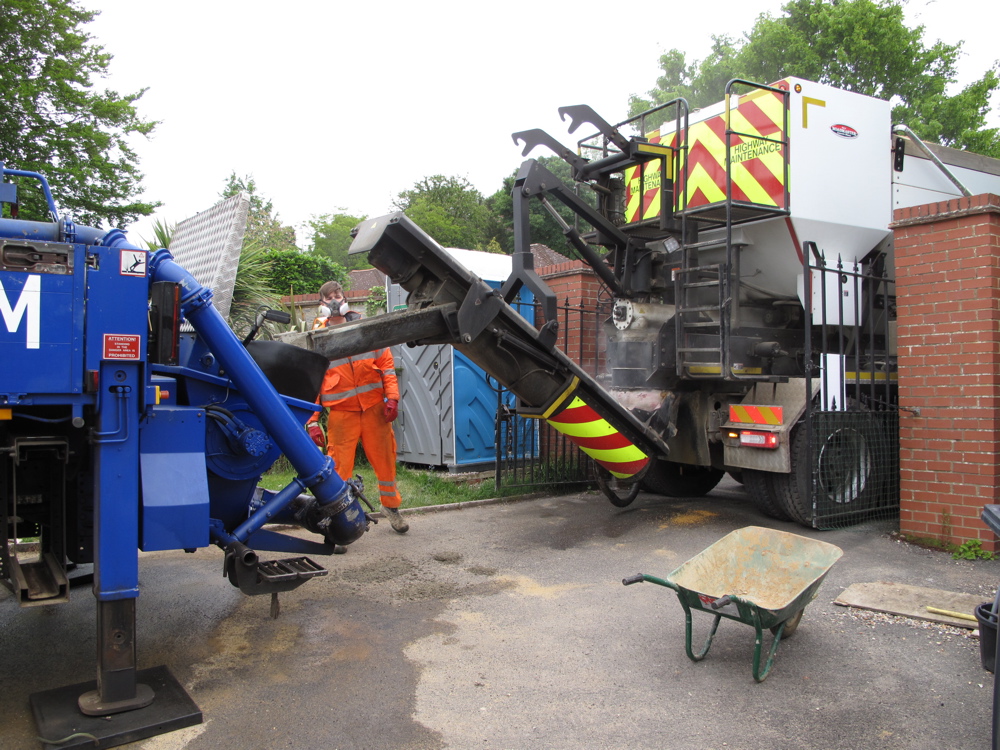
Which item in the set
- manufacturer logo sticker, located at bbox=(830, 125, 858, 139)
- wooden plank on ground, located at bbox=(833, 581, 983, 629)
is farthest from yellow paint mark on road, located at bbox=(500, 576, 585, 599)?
manufacturer logo sticker, located at bbox=(830, 125, 858, 139)

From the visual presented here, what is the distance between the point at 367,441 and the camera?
613 centimetres

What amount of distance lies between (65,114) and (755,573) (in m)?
15.2

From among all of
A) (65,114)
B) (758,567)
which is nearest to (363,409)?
(758,567)

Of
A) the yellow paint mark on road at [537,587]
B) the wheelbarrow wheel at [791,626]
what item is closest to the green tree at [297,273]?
the yellow paint mark on road at [537,587]

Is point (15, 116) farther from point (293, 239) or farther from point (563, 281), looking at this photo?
point (293, 239)

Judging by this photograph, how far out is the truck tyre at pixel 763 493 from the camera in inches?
249

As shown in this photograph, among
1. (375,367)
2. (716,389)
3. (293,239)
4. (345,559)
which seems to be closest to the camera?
(345,559)

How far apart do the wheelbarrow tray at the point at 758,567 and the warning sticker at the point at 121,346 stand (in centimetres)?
258

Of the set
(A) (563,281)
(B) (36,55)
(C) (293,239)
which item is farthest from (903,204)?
(C) (293,239)

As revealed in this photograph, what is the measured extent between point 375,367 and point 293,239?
3206cm

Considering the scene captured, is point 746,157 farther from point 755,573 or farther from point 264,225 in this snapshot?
point 264,225

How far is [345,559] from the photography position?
538 centimetres

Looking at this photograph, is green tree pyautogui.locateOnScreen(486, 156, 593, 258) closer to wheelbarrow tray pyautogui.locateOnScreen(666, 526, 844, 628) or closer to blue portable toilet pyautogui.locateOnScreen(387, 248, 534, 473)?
blue portable toilet pyautogui.locateOnScreen(387, 248, 534, 473)

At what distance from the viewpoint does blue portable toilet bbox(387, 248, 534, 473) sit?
330 inches
